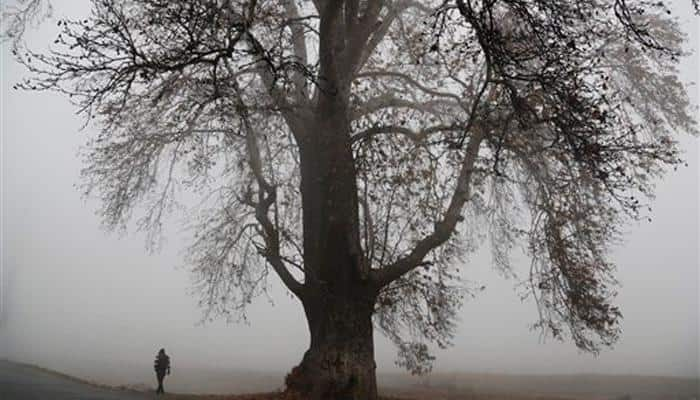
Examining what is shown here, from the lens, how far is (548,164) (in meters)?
10.9

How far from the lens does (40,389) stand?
9.65m

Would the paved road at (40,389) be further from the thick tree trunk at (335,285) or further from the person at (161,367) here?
the thick tree trunk at (335,285)

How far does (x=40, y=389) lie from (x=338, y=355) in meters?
4.53

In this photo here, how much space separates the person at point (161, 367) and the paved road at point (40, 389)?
990 millimetres

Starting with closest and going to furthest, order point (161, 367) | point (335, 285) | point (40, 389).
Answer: point (40, 389) → point (335, 285) → point (161, 367)

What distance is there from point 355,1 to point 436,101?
3.41 m

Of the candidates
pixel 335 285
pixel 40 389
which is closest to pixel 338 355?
pixel 335 285

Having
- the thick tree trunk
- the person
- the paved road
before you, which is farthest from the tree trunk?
the person

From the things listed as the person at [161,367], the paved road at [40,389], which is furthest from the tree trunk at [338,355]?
the person at [161,367]

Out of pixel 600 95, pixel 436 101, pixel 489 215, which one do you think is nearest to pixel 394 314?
pixel 489 215

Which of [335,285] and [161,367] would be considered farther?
→ [161,367]

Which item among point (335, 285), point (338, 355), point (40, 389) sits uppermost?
point (335, 285)

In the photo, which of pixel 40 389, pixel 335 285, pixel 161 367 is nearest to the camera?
pixel 40 389

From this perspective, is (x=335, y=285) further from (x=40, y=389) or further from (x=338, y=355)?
(x=40, y=389)
